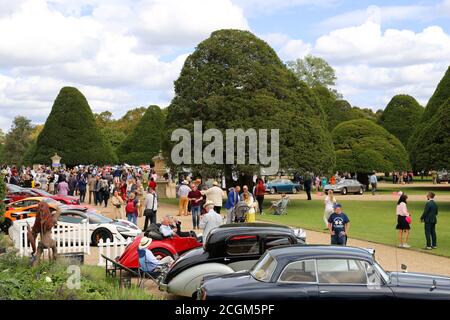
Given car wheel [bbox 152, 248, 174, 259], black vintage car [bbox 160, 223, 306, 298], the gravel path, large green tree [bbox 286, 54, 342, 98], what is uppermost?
large green tree [bbox 286, 54, 342, 98]

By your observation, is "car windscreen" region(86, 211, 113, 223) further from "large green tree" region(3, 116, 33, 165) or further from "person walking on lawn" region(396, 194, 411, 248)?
"large green tree" region(3, 116, 33, 165)

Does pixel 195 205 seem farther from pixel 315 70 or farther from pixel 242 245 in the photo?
pixel 315 70

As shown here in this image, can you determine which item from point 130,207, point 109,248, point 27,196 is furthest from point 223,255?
point 27,196

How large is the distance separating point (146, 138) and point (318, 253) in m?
64.9

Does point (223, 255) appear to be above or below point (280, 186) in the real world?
below

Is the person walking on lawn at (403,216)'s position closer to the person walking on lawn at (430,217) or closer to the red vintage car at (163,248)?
the person walking on lawn at (430,217)

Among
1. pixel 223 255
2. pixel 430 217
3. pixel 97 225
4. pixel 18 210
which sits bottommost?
pixel 97 225

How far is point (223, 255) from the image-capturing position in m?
11.1

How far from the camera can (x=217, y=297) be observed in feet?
26.9

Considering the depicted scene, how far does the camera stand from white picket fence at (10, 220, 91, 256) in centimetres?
1606

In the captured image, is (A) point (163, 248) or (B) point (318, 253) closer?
(B) point (318, 253)

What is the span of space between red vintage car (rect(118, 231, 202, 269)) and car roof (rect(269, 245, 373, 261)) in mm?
5128

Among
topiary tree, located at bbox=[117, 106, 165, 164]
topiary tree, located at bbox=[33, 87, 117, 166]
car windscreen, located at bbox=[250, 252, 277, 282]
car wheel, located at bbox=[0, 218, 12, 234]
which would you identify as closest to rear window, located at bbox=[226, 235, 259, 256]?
car windscreen, located at bbox=[250, 252, 277, 282]
